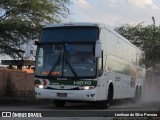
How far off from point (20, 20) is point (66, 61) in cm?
739

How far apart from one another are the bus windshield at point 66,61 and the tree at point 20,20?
6.52 m

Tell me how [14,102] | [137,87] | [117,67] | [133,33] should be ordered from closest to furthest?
[117,67] → [14,102] → [137,87] → [133,33]

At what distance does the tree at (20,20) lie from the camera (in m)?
25.0

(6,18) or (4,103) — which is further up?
(6,18)

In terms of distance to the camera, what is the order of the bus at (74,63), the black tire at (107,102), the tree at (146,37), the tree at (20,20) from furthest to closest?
the tree at (146,37) < the tree at (20,20) < the black tire at (107,102) < the bus at (74,63)

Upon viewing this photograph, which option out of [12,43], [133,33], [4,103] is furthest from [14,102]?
[133,33]

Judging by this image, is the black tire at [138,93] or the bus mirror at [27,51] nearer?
the bus mirror at [27,51]

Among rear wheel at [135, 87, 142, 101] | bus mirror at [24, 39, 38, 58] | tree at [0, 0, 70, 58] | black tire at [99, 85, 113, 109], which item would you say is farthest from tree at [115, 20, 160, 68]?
bus mirror at [24, 39, 38, 58]

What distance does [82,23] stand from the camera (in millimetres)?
19219

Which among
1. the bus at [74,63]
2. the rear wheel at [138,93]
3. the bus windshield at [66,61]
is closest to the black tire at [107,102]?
the bus at [74,63]

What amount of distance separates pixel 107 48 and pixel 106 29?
33.6 inches

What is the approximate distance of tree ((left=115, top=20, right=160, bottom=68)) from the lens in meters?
52.8

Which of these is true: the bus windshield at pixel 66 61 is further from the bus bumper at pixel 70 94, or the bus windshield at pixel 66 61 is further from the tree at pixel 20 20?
the tree at pixel 20 20

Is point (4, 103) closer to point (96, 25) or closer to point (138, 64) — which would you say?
point (96, 25)
